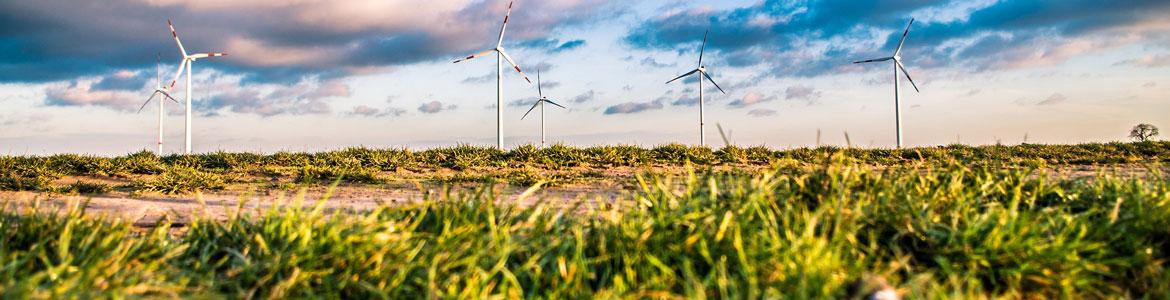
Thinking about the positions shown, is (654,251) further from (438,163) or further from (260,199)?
(438,163)

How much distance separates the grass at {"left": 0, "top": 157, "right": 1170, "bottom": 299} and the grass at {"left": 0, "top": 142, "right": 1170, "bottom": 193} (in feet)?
19.2

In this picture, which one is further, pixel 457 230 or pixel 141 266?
pixel 457 230

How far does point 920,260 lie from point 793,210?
733mm

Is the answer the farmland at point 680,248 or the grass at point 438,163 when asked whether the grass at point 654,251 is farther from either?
the grass at point 438,163

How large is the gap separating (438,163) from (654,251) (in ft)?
31.2

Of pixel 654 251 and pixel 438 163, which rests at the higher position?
pixel 438 163

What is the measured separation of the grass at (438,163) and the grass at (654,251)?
5848mm

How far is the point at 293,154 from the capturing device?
45.5ft

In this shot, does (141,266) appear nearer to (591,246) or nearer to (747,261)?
(591,246)

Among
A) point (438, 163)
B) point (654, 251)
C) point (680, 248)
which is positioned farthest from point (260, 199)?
point (680, 248)

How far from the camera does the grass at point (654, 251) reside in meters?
3.45

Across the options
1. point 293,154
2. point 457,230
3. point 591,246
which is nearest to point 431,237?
point 457,230

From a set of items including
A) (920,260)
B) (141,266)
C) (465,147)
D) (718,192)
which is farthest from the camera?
(465,147)

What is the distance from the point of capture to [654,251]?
376cm
